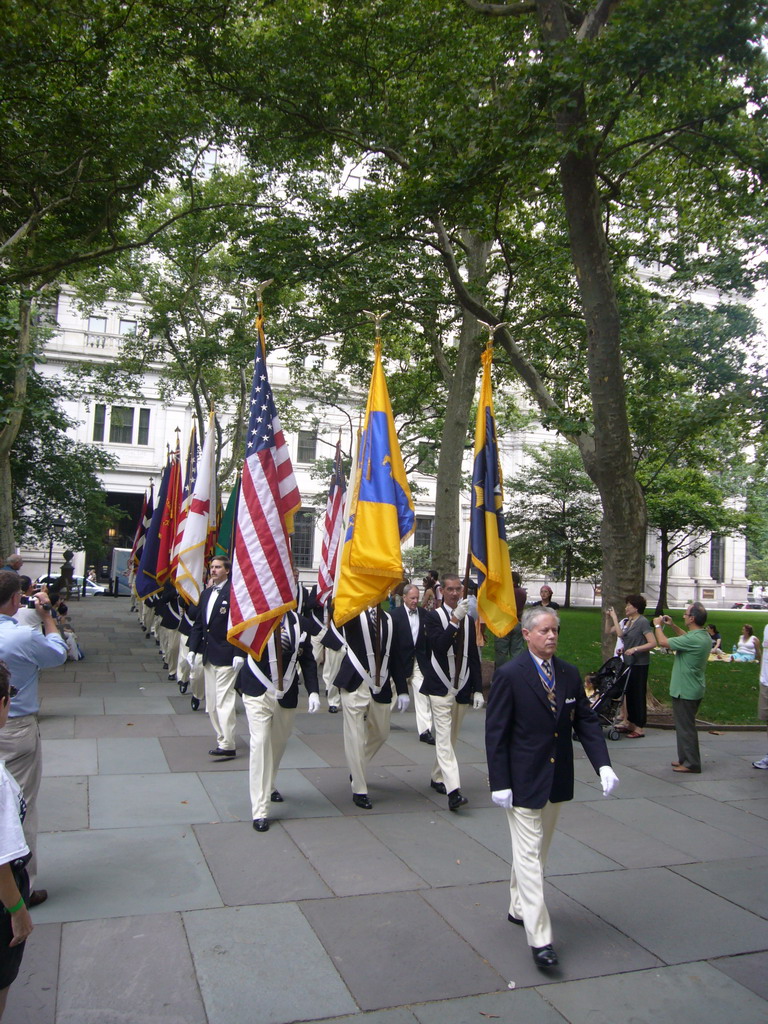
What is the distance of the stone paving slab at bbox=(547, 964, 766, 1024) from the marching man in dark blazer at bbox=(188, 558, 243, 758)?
4856 millimetres

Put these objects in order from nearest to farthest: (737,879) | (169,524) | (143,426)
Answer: (737,879) < (169,524) < (143,426)

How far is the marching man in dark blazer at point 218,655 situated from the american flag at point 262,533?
Answer: 140 cm

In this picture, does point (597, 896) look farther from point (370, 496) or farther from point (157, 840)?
point (370, 496)

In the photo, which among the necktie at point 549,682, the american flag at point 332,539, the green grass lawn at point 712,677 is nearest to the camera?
the necktie at point 549,682

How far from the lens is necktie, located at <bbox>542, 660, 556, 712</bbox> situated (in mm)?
4816

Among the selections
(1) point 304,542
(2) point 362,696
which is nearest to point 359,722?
(2) point 362,696

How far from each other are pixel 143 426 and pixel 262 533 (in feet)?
136

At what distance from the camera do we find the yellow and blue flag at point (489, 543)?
302 inches

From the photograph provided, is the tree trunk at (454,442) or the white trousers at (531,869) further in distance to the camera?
the tree trunk at (454,442)

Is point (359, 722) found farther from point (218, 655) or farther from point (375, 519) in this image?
point (218, 655)

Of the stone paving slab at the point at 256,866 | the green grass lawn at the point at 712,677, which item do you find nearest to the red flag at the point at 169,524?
the green grass lawn at the point at 712,677

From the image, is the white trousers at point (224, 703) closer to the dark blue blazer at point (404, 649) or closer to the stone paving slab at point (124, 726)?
the stone paving slab at point (124, 726)

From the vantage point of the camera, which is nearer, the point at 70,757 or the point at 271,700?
the point at 271,700

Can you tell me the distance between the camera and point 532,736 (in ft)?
15.6
